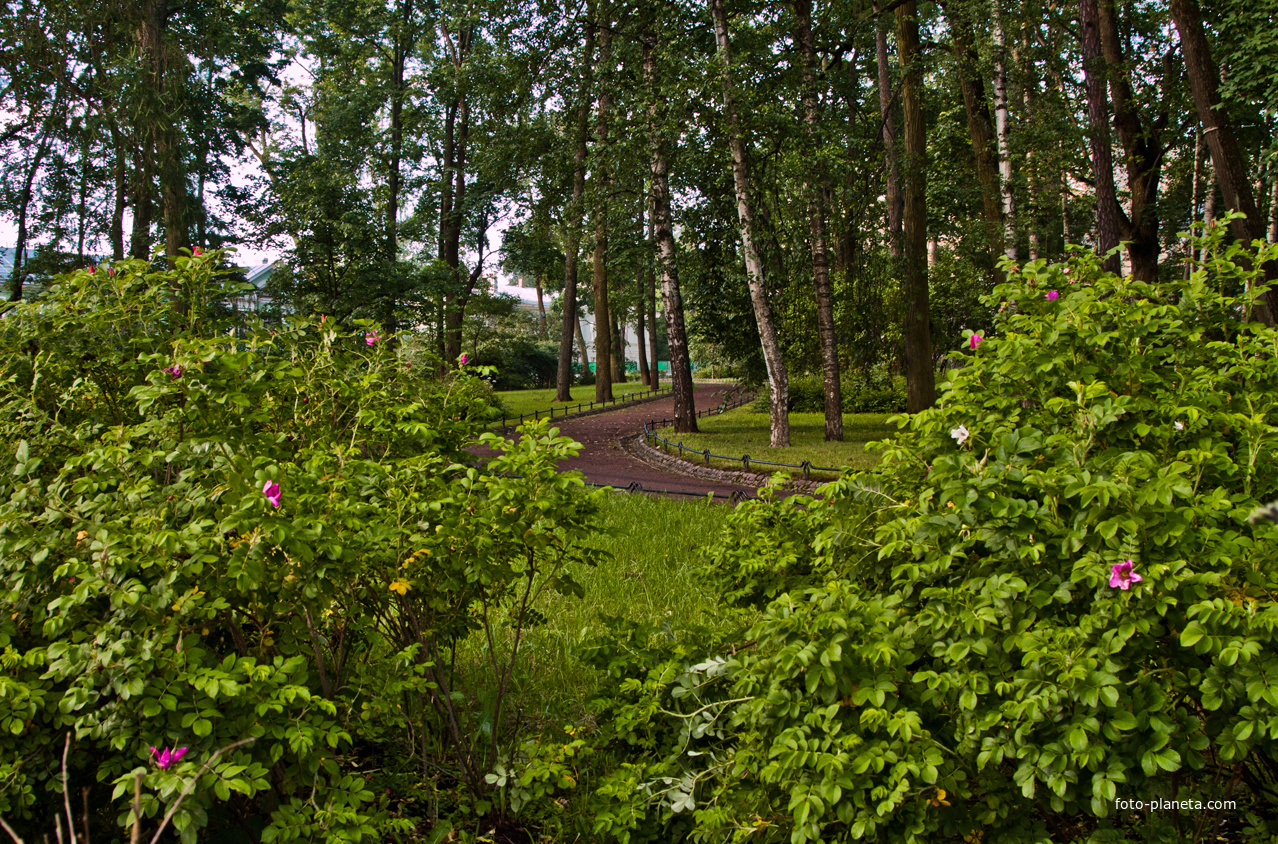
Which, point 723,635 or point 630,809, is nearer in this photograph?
point 630,809

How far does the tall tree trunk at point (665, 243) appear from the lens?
15844mm

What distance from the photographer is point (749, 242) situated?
50.3 feet

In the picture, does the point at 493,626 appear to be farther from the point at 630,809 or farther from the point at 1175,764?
the point at 1175,764

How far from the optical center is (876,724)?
2064 millimetres

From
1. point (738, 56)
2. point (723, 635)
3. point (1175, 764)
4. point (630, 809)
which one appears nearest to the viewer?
point (1175, 764)

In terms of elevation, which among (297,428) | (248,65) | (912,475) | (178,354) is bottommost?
(912,475)

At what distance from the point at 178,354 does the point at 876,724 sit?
2.56 meters

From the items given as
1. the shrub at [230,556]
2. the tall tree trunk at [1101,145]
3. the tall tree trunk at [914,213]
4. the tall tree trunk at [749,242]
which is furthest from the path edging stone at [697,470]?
the shrub at [230,556]

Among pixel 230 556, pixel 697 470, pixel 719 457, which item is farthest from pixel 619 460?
pixel 230 556

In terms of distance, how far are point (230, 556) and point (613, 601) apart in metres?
4.03

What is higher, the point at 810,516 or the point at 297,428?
the point at 297,428

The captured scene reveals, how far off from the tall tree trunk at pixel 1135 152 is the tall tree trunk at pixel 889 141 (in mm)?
3734

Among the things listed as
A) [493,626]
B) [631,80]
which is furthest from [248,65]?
[493,626]

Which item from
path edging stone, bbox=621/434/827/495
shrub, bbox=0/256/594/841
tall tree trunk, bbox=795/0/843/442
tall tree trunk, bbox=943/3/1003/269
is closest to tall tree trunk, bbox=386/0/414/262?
path edging stone, bbox=621/434/827/495
